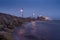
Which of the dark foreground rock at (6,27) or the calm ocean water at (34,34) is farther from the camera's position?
the calm ocean water at (34,34)

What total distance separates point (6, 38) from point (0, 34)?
40cm

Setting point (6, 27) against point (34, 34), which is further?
point (34, 34)

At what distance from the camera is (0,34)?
786 centimetres

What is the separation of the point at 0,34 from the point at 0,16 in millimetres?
7666

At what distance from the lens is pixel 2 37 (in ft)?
25.9

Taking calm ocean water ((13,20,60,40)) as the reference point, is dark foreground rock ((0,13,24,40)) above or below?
above

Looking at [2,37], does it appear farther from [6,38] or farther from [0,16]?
[0,16]

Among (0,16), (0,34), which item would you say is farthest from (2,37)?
(0,16)

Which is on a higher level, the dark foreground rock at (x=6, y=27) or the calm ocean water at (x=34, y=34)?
the dark foreground rock at (x=6, y=27)

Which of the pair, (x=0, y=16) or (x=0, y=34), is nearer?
(x=0, y=34)

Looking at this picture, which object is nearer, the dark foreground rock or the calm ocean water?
the dark foreground rock

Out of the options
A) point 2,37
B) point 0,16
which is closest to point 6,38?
point 2,37

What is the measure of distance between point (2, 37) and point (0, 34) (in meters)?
0.19

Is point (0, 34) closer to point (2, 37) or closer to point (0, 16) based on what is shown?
point (2, 37)
